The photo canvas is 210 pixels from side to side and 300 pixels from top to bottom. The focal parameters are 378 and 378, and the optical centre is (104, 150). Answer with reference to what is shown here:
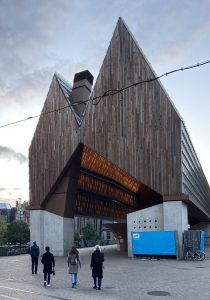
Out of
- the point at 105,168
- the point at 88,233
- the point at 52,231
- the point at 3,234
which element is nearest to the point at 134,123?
the point at 52,231

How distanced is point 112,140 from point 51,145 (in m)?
7.00

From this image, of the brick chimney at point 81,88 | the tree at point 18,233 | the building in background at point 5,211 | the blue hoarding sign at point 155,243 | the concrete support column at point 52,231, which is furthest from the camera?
the building in background at point 5,211

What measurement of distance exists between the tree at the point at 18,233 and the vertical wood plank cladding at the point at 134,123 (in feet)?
211

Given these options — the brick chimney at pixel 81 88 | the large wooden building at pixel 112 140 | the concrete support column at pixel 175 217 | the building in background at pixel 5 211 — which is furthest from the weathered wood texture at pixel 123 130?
the building in background at pixel 5 211

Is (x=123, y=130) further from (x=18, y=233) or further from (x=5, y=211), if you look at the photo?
(x=5, y=211)

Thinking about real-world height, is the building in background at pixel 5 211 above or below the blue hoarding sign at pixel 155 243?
below

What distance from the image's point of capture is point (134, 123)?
35000 millimetres

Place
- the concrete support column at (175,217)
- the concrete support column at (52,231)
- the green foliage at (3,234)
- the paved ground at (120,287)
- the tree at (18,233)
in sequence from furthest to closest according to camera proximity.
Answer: the green foliage at (3,234) → the tree at (18,233) → the concrete support column at (52,231) → the concrete support column at (175,217) → the paved ground at (120,287)

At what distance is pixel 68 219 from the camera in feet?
127

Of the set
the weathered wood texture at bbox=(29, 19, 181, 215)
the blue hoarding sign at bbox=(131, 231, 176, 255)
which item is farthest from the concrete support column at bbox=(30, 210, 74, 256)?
the blue hoarding sign at bbox=(131, 231, 176, 255)

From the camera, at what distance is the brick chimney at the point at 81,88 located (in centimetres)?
4281

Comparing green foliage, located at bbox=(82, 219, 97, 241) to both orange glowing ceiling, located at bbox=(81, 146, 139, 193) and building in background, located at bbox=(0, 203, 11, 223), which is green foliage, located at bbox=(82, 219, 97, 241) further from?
building in background, located at bbox=(0, 203, 11, 223)

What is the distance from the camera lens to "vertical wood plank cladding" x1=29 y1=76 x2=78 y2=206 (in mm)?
37469

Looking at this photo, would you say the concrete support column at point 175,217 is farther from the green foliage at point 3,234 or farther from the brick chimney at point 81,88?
the green foliage at point 3,234
